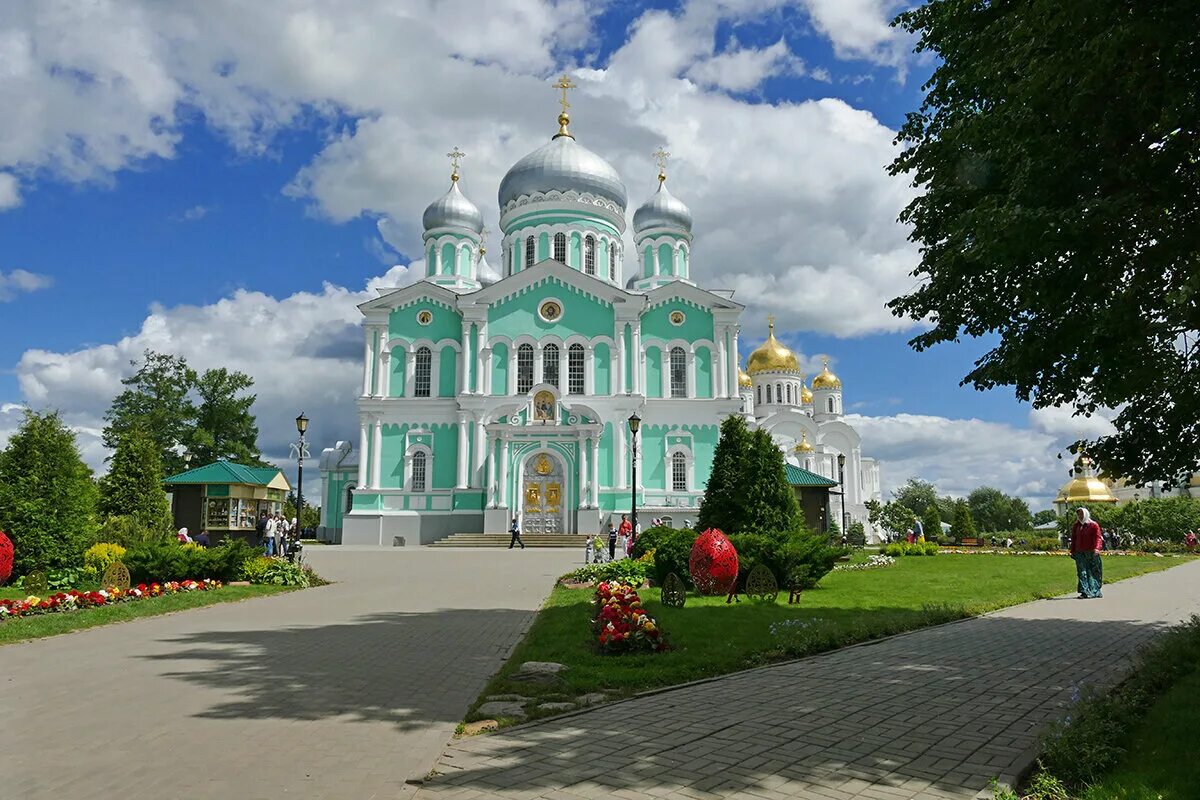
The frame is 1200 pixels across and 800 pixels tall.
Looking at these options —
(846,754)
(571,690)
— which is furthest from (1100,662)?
(571,690)

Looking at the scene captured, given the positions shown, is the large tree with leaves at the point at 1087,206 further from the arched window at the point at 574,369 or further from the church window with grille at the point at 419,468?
the church window with grille at the point at 419,468

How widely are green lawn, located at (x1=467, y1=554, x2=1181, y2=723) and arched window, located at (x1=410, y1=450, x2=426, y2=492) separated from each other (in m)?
23.6

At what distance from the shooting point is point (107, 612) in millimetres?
13234

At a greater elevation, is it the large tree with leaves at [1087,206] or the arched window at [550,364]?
the arched window at [550,364]

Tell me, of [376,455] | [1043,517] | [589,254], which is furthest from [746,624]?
[1043,517]

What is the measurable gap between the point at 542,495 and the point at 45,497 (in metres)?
21.7

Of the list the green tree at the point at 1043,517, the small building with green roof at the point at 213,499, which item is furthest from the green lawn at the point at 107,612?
the green tree at the point at 1043,517

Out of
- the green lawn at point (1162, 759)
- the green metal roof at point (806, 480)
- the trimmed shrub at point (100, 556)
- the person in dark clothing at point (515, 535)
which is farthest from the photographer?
the person in dark clothing at point (515, 535)

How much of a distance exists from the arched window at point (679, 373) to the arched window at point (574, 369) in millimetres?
4480

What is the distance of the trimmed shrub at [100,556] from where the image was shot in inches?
714

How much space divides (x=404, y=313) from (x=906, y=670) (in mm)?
35646

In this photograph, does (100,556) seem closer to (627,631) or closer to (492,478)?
(627,631)

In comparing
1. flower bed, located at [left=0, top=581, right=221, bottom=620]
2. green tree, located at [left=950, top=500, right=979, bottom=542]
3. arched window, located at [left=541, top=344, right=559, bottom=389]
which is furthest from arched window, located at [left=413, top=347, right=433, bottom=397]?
green tree, located at [left=950, top=500, right=979, bottom=542]

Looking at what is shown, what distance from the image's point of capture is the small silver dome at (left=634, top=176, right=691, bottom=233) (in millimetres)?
46719
